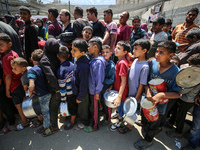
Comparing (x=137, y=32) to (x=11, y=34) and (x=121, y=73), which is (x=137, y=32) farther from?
(x=11, y=34)

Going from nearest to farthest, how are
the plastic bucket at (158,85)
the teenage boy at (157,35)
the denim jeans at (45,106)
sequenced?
the plastic bucket at (158,85)
the denim jeans at (45,106)
the teenage boy at (157,35)

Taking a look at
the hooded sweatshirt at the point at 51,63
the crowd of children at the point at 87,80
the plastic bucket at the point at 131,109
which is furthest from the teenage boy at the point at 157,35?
the hooded sweatshirt at the point at 51,63

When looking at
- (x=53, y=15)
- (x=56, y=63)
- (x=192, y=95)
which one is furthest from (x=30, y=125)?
(x=192, y=95)

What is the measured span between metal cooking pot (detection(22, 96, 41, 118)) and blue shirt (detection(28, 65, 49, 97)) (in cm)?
27

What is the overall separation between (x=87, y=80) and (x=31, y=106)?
1.27 m

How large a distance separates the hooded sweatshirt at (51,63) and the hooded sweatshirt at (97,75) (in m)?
0.66

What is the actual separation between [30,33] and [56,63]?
5.20 feet

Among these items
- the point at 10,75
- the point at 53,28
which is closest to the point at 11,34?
the point at 53,28

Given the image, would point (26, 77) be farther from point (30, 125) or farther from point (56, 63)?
point (30, 125)

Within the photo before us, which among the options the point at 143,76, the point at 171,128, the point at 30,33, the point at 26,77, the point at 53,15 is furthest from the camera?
the point at 53,15

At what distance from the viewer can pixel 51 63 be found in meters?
2.12

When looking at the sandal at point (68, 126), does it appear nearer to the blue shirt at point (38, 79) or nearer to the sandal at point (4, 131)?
the blue shirt at point (38, 79)

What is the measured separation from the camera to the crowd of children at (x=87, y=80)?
1.93 m

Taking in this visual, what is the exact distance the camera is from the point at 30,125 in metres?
2.52
